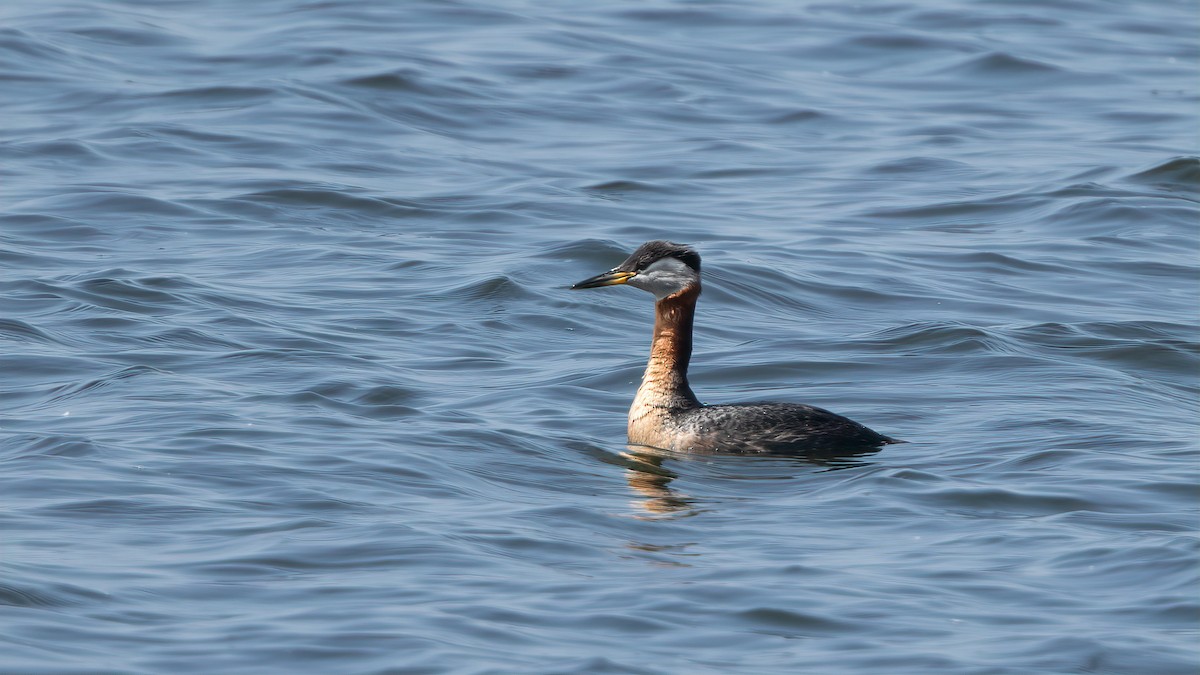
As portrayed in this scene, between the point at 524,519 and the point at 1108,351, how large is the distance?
6.31m

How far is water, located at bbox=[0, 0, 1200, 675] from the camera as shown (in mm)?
8414

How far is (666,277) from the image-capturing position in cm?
1198

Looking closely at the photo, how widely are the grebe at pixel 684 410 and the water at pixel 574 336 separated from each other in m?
0.23

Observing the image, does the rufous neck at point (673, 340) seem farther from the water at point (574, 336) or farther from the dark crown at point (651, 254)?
the water at point (574, 336)

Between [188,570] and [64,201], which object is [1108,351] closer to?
[188,570]

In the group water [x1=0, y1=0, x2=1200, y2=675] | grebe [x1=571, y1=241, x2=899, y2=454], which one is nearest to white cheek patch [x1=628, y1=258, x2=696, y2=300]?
grebe [x1=571, y1=241, x2=899, y2=454]

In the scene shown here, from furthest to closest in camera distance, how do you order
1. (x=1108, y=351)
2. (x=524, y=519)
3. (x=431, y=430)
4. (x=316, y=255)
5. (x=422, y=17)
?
(x=422, y=17)
(x=316, y=255)
(x=1108, y=351)
(x=431, y=430)
(x=524, y=519)

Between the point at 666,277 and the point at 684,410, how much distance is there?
0.88 meters

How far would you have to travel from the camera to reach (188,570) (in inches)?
345

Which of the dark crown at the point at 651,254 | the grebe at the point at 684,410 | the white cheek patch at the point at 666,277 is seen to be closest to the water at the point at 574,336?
the grebe at the point at 684,410

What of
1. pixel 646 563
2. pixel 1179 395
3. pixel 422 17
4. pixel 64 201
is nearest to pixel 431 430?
pixel 646 563

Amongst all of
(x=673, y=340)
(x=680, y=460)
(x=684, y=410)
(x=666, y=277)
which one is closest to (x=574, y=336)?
(x=673, y=340)

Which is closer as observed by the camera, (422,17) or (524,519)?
(524,519)

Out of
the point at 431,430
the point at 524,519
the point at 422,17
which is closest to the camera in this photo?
the point at 524,519
